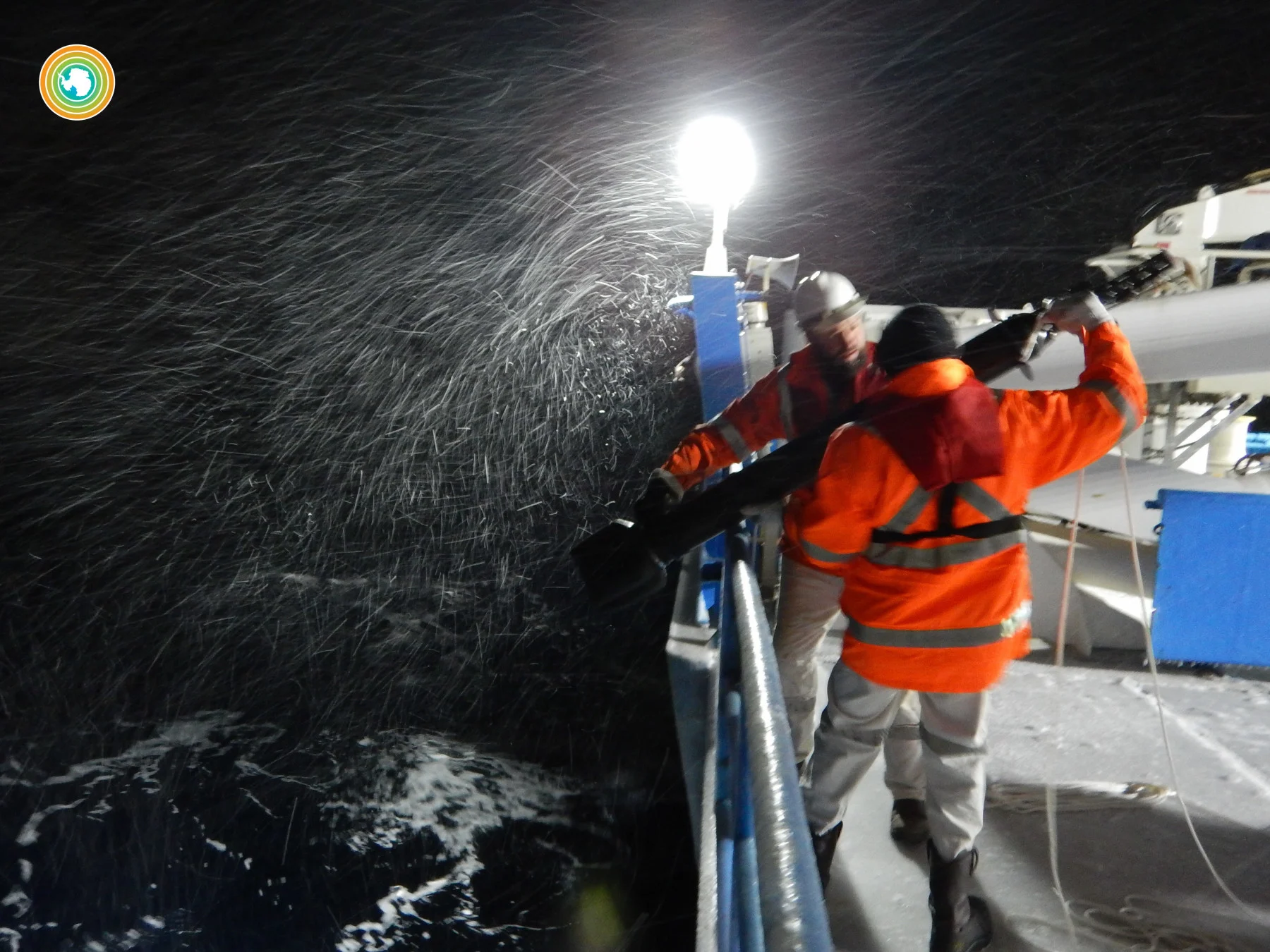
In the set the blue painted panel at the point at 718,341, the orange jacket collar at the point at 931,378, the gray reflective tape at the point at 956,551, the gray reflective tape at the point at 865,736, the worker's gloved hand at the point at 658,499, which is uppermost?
the blue painted panel at the point at 718,341

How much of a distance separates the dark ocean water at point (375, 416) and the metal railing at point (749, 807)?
90.5 inches

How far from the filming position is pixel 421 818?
515 cm

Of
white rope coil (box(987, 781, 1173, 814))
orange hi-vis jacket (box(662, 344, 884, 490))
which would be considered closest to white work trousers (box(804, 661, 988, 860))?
white rope coil (box(987, 781, 1173, 814))

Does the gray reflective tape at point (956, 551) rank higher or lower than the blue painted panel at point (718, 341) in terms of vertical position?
lower

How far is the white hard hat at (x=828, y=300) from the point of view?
2697 mm

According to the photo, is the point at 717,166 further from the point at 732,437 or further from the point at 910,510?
the point at 910,510

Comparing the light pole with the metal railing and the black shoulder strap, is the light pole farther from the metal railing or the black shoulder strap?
the black shoulder strap

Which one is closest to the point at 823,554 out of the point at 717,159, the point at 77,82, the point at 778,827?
the point at 778,827

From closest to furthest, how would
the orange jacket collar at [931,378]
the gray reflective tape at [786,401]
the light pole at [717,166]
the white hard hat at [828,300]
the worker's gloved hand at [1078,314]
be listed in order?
1. the orange jacket collar at [931,378]
2. the worker's gloved hand at [1078,314]
3. the white hard hat at [828,300]
4. the gray reflective tape at [786,401]
5. the light pole at [717,166]

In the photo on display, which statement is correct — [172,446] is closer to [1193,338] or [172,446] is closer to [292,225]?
[292,225]

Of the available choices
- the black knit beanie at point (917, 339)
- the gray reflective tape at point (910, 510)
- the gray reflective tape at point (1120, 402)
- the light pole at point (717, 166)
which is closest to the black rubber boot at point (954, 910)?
the gray reflective tape at point (910, 510)

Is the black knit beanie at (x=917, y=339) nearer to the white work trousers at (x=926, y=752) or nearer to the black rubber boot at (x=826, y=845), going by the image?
the white work trousers at (x=926, y=752)

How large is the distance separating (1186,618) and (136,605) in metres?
10.8

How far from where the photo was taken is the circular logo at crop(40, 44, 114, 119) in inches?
704
